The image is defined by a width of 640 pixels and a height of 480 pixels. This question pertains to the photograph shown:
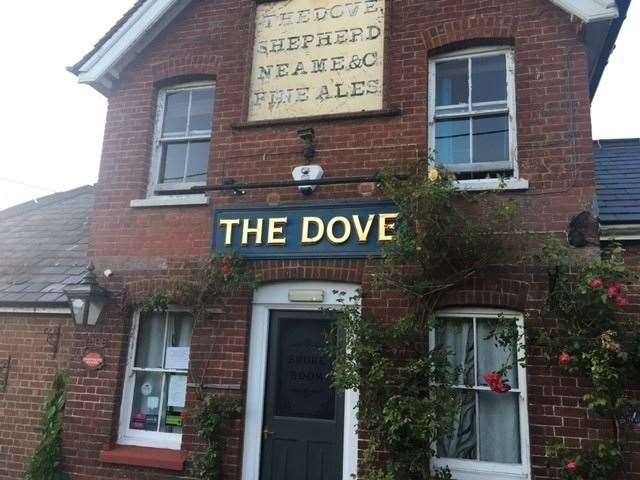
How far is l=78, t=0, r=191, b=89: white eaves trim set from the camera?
25.5 feet

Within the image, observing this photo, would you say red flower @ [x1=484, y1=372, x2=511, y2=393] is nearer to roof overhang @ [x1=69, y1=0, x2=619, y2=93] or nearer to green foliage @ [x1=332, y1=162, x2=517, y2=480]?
green foliage @ [x1=332, y1=162, x2=517, y2=480]

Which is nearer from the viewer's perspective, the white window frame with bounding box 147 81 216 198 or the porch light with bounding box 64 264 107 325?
the porch light with bounding box 64 264 107 325

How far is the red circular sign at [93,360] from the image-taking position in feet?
23.2

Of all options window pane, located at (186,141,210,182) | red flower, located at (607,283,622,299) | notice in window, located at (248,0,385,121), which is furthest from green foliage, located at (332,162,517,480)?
window pane, located at (186,141,210,182)

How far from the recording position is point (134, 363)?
23.6 ft

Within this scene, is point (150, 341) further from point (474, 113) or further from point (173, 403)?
point (474, 113)

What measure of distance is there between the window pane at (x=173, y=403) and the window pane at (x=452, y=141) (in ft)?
13.6

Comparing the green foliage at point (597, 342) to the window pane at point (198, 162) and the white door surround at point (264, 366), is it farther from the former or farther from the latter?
the window pane at point (198, 162)

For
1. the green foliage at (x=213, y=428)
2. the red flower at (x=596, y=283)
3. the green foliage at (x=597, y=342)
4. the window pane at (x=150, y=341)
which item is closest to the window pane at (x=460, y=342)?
the green foliage at (x=597, y=342)

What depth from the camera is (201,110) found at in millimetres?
7883

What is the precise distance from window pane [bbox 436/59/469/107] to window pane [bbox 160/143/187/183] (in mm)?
3479

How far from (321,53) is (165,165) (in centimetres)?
261

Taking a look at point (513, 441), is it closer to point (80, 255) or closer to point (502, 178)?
point (502, 178)

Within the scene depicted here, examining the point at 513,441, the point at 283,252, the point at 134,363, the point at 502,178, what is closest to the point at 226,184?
the point at 283,252
